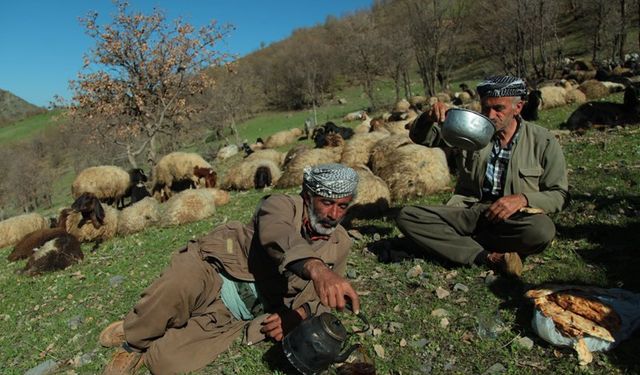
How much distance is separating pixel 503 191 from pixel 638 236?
1.32m

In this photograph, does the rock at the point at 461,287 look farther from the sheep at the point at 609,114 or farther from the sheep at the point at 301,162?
the sheep at the point at 609,114

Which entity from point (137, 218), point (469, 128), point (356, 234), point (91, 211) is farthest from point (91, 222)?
Result: point (469, 128)

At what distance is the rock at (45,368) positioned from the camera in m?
3.81

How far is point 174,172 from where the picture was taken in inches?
530

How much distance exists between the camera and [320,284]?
2.22 metres

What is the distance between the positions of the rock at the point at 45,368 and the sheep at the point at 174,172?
30.9 ft

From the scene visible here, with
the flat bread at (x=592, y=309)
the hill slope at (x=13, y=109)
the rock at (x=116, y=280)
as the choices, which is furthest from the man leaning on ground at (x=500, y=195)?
the hill slope at (x=13, y=109)

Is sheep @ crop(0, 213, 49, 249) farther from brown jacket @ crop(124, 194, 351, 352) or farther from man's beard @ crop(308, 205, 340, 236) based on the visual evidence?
man's beard @ crop(308, 205, 340, 236)

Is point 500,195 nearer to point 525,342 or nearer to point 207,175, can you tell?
point 525,342

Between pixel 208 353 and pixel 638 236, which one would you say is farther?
pixel 638 236

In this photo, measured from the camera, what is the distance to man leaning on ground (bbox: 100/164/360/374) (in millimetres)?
2877

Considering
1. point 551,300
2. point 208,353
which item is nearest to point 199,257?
point 208,353

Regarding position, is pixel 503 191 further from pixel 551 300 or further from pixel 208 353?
pixel 208 353

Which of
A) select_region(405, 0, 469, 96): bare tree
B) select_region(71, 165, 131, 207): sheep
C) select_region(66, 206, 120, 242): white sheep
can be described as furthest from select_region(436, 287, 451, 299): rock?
select_region(405, 0, 469, 96): bare tree
